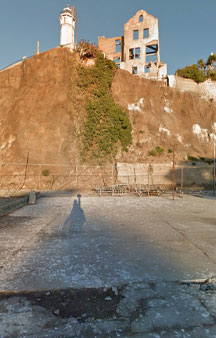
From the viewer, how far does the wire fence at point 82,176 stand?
24188 millimetres

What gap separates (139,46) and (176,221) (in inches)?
1650

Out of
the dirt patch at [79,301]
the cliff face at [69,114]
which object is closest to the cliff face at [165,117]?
the cliff face at [69,114]

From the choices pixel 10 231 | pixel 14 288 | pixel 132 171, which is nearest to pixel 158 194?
pixel 132 171

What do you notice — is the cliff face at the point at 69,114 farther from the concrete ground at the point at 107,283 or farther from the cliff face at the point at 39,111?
the concrete ground at the point at 107,283

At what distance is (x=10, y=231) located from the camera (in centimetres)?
705

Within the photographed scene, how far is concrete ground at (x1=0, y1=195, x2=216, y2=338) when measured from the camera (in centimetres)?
273

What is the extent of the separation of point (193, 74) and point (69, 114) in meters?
24.9

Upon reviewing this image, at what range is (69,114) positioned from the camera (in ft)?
95.0

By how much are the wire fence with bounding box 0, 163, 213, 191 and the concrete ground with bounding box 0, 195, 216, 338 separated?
1715 centimetres

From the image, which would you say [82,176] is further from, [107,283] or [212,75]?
[212,75]

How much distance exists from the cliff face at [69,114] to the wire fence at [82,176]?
1.57 meters

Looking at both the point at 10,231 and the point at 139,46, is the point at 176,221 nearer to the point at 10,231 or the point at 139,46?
the point at 10,231

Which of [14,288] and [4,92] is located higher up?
[4,92]

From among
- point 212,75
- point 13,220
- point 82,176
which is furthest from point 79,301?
point 212,75
